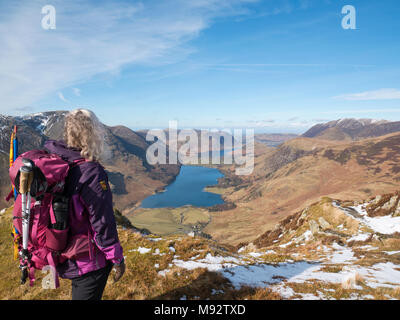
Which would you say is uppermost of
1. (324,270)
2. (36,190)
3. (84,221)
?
(36,190)

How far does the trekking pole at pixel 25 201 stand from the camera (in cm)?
393

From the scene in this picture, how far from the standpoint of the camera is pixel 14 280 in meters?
10.9

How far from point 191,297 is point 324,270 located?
1048 cm

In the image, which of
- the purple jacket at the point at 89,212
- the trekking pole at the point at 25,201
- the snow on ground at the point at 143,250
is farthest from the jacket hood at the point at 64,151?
the snow on ground at the point at 143,250

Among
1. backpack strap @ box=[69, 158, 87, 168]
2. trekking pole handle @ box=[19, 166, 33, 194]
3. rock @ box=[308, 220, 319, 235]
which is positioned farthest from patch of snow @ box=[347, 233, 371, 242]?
trekking pole handle @ box=[19, 166, 33, 194]

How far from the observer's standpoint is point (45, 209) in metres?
4.36

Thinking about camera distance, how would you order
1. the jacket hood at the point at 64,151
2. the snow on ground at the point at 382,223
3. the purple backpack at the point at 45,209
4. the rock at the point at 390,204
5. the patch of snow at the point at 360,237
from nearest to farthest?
the purple backpack at the point at 45,209
the jacket hood at the point at 64,151
the patch of snow at the point at 360,237
the snow on ground at the point at 382,223
the rock at the point at 390,204

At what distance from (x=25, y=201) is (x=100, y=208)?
1.37 metres

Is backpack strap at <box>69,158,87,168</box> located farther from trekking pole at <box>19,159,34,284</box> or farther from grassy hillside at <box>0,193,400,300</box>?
grassy hillside at <box>0,193,400,300</box>

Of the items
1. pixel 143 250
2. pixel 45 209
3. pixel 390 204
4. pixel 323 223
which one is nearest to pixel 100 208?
pixel 45 209

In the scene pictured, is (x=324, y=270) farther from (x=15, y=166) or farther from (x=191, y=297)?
(x=15, y=166)

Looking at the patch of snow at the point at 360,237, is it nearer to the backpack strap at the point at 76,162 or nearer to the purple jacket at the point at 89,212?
the purple jacket at the point at 89,212

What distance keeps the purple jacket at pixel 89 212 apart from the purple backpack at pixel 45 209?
0.63 ft
